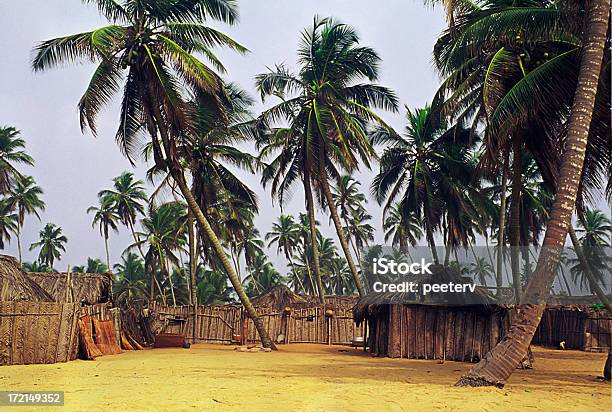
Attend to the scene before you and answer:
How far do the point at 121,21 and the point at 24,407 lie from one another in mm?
12816

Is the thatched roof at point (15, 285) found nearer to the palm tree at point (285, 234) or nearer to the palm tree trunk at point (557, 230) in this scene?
the palm tree trunk at point (557, 230)

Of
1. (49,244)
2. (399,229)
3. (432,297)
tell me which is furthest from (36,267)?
(432,297)

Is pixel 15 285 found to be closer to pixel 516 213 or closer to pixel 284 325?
pixel 284 325

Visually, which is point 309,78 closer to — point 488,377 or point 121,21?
point 121,21

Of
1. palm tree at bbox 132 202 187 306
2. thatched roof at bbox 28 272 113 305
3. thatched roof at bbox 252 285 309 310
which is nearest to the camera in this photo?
thatched roof at bbox 28 272 113 305

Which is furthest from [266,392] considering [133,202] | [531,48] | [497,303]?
[133,202]

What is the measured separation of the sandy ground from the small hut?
1717 millimetres

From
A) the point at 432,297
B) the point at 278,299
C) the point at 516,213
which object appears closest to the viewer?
the point at 516,213

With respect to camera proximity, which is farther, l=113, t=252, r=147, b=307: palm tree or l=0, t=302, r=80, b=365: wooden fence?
l=113, t=252, r=147, b=307: palm tree

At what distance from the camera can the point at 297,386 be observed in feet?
33.8

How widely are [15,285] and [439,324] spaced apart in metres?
11.7

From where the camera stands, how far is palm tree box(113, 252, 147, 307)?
44438 mm

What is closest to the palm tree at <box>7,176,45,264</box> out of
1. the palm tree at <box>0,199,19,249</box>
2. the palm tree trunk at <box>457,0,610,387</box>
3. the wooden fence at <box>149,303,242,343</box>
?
the palm tree at <box>0,199,19,249</box>

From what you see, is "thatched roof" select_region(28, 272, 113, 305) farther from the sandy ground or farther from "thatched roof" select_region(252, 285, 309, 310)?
"thatched roof" select_region(252, 285, 309, 310)
